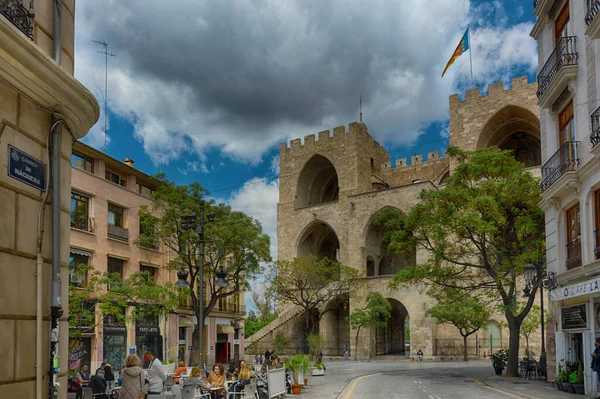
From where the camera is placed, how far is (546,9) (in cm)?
2027

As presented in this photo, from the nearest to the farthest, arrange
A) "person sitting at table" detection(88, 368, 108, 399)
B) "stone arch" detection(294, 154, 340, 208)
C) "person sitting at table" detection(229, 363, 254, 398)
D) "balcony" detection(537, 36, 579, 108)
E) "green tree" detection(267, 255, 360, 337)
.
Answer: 1. "person sitting at table" detection(88, 368, 108, 399)
2. "person sitting at table" detection(229, 363, 254, 398)
3. "balcony" detection(537, 36, 579, 108)
4. "green tree" detection(267, 255, 360, 337)
5. "stone arch" detection(294, 154, 340, 208)

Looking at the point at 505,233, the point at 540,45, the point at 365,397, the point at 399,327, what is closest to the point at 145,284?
the point at 365,397

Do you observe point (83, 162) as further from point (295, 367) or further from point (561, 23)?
point (561, 23)

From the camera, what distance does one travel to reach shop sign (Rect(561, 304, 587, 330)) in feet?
55.5

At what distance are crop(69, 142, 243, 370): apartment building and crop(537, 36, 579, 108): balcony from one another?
1786 centimetres

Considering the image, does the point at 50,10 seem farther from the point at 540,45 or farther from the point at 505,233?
the point at 505,233

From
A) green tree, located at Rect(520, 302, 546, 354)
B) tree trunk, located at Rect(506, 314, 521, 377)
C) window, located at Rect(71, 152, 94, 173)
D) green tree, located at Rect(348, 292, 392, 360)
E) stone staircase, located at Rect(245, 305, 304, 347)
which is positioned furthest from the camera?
stone staircase, located at Rect(245, 305, 304, 347)

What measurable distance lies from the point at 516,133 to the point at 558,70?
35704 mm

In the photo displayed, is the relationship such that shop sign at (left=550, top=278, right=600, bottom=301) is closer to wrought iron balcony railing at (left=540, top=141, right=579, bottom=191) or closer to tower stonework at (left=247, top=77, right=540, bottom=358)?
wrought iron balcony railing at (left=540, top=141, right=579, bottom=191)

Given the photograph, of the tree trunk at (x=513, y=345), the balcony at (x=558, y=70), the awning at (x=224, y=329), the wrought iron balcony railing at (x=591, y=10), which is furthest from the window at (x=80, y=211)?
the wrought iron balcony railing at (x=591, y=10)

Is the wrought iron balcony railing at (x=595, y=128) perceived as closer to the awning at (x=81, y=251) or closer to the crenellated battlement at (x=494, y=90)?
the awning at (x=81, y=251)

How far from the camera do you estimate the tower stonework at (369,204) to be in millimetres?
47594

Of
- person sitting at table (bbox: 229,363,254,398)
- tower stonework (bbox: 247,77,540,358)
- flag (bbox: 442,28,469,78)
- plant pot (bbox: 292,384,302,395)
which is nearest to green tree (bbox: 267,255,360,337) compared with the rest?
tower stonework (bbox: 247,77,540,358)

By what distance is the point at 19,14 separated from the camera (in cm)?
584
